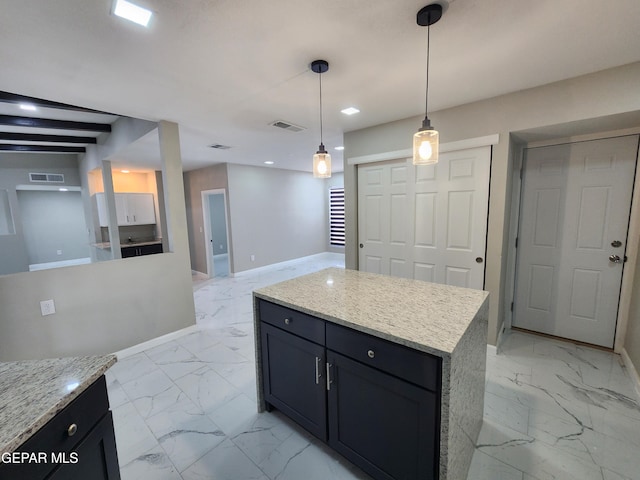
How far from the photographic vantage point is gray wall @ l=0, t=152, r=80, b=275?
5797 mm

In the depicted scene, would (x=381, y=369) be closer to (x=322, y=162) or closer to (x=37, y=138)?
(x=322, y=162)

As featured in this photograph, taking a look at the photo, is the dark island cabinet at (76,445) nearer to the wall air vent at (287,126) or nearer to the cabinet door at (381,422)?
the cabinet door at (381,422)

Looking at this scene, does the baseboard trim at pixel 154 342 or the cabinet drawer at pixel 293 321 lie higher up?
the cabinet drawer at pixel 293 321

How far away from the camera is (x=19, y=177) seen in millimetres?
5891

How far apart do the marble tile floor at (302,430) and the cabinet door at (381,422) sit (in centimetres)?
23

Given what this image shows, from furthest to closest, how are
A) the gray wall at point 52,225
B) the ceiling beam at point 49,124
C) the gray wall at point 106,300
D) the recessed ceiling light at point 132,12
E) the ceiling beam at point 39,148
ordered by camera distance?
the gray wall at point 52,225 < the ceiling beam at point 39,148 < the ceiling beam at point 49,124 < the gray wall at point 106,300 < the recessed ceiling light at point 132,12

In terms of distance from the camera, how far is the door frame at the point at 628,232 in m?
2.50

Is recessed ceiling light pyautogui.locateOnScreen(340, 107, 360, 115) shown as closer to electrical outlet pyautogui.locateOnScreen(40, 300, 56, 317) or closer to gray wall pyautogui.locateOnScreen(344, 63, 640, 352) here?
gray wall pyautogui.locateOnScreen(344, 63, 640, 352)

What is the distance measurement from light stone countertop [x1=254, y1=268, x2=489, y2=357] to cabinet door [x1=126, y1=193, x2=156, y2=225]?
5687mm

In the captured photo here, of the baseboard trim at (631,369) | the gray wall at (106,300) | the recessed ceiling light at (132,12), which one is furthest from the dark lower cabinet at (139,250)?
the baseboard trim at (631,369)

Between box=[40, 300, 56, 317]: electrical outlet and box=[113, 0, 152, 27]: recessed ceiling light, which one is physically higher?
box=[113, 0, 152, 27]: recessed ceiling light

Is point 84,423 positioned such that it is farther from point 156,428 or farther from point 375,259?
point 375,259

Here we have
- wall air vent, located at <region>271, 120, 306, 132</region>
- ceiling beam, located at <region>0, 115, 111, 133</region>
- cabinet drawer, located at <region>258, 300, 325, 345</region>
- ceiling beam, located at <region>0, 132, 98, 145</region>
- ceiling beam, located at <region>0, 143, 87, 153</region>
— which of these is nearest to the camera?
cabinet drawer, located at <region>258, 300, 325, 345</region>

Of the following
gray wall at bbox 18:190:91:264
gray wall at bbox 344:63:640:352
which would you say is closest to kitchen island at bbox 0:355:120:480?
gray wall at bbox 344:63:640:352
